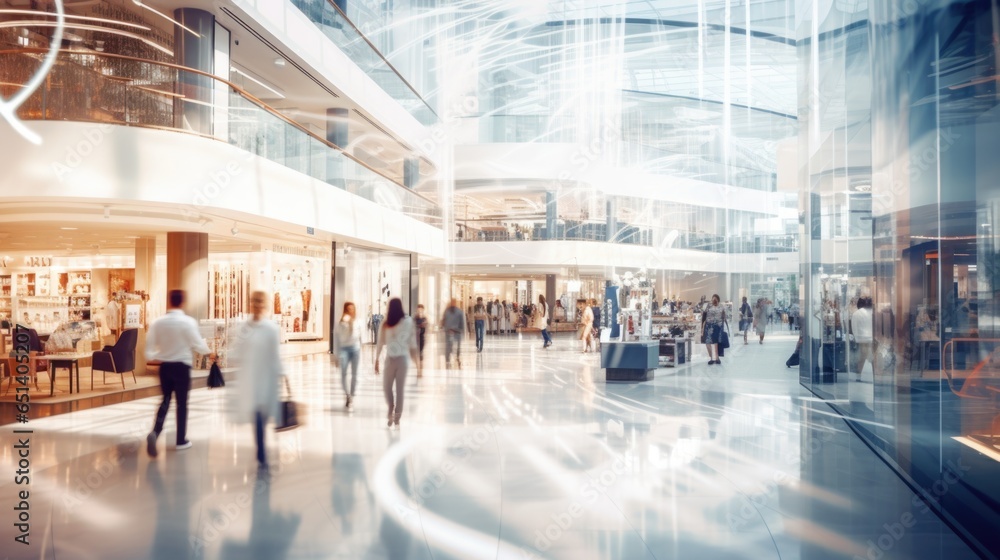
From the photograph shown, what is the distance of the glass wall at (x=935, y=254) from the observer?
5.89 m

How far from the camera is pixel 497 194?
39.0 meters

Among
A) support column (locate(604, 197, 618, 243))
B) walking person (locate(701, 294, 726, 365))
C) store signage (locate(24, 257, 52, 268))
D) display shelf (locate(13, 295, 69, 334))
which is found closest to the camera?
display shelf (locate(13, 295, 69, 334))

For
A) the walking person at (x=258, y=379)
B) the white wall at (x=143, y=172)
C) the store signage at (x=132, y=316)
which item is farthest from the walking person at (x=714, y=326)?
the walking person at (x=258, y=379)

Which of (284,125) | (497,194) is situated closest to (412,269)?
(284,125)

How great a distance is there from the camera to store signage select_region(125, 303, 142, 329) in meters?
15.3

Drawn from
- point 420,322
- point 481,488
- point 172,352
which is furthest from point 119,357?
point 481,488

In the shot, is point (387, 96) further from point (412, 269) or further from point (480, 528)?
point (480, 528)

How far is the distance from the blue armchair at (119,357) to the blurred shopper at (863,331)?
38.0 feet

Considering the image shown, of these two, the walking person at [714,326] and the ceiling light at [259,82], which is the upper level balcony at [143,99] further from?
the walking person at [714,326]

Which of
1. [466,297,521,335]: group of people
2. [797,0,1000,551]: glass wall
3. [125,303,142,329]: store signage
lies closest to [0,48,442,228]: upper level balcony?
[125,303,142,329]: store signage

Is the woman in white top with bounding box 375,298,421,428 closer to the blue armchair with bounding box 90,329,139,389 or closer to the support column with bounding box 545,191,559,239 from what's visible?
the blue armchair with bounding box 90,329,139,389

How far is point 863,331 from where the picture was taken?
9.77 metres

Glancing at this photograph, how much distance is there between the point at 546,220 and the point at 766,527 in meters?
31.6

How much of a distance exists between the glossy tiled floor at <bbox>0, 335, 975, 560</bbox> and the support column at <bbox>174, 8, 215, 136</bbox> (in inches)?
182
